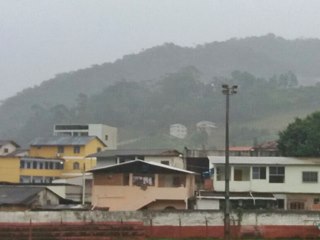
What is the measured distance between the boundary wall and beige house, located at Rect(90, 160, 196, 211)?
31.6 feet

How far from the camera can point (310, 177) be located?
51062mm

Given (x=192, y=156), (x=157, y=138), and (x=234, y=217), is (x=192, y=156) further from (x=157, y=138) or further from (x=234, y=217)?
(x=157, y=138)

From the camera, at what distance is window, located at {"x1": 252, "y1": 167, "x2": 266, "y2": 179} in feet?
168

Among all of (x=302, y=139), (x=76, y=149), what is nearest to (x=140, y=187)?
(x=302, y=139)

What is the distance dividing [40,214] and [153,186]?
12.3 m

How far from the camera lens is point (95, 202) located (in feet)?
161

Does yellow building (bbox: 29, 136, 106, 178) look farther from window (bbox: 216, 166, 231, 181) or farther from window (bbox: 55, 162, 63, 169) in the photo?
window (bbox: 216, 166, 231, 181)

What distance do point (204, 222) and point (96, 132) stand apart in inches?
2770

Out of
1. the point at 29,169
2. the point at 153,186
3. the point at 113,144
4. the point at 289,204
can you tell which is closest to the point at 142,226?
the point at 153,186

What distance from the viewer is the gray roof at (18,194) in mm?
45428

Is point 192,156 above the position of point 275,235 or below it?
above

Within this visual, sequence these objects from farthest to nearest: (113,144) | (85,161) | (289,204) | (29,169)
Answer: (113,144) < (85,161) < (29,169) < (289,204)

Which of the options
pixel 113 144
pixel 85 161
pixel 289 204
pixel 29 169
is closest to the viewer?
pixel 289 204

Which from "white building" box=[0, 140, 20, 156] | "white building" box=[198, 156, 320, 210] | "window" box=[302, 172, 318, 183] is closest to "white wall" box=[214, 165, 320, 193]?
"white building" box=[198, 156, 320, 210]
